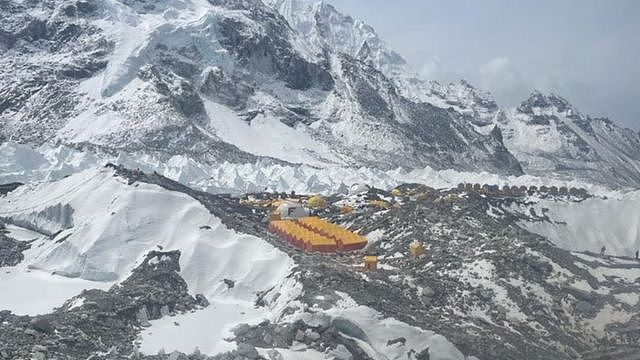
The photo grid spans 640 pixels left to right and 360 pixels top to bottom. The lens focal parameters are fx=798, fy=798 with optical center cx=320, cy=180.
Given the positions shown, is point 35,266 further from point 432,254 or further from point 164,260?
point 432,254

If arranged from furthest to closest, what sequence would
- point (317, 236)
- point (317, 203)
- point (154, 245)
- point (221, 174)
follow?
point (221, 174)
point (317, 203)
point (317, 236)
point (154, 245)

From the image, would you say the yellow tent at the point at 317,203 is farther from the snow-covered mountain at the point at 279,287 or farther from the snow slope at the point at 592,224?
the snow slope at the point at 592,224

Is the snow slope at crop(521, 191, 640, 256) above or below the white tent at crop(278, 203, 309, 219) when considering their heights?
above

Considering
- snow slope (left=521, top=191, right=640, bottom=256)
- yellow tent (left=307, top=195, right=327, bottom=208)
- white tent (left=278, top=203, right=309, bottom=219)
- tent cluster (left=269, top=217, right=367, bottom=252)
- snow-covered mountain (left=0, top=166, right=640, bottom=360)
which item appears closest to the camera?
snow-covered mountain (left=0, top=166, right=640, bottom=360)

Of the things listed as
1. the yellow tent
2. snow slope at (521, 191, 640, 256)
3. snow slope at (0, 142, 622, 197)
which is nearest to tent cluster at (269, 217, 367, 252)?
the yellow tent

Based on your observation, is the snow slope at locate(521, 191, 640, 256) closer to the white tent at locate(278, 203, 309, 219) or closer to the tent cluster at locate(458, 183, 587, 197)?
the tent cluster at locate(458, 183, 587, 197)

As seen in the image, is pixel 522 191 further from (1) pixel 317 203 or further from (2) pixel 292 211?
(2) pixel 292 211

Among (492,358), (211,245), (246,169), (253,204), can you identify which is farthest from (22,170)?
(492,358)

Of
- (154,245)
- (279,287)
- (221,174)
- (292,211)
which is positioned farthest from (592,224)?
(221,174)
